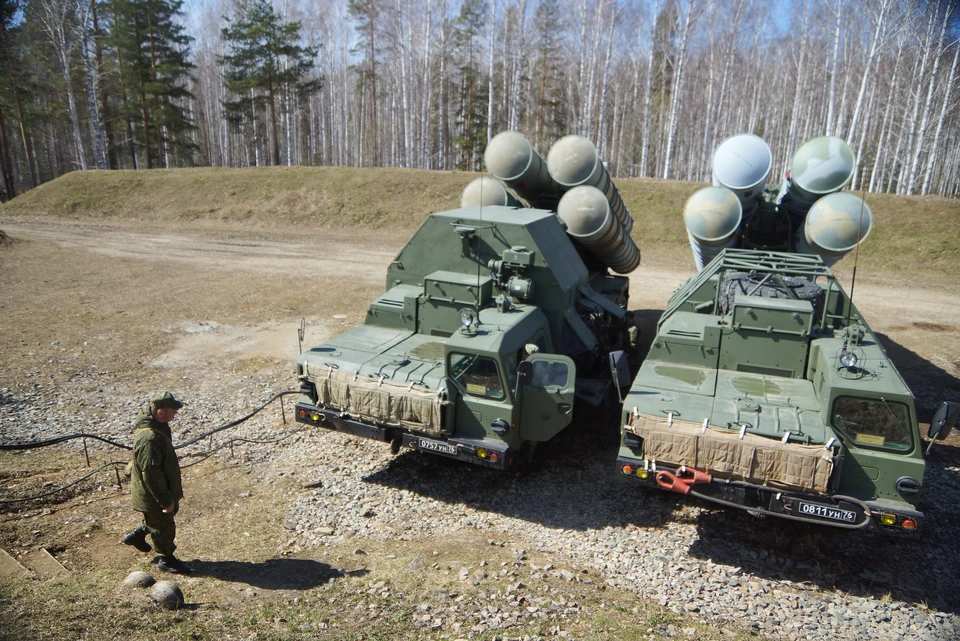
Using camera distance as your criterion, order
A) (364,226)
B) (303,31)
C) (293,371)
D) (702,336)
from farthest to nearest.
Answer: (303,31) < (364,226) < (293,371) < (702,336)

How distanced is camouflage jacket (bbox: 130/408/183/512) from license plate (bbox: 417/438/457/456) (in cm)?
236

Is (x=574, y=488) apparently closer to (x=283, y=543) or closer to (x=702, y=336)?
(x=702, y=336)

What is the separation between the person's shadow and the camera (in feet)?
17.2

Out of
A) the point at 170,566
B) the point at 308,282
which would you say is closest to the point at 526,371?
the point at 170,566

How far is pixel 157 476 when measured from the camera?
5125 millimetres

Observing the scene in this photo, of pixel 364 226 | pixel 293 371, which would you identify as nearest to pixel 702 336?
pixel 293 371

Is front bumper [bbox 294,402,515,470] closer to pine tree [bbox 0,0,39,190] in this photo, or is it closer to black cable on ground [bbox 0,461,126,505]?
black cable on ground [bbox 0,461,126,505]

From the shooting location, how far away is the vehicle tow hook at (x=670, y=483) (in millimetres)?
5744

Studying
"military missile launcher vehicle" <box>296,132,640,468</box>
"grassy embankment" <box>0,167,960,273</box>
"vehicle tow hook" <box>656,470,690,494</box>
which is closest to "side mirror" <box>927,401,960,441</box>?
"vehicle tow hook" <box>656,470,690,494</box>

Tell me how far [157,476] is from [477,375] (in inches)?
119

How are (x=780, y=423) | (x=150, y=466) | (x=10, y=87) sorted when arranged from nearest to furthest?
(x=150, y=466) < (x=780, y=423) < (x=10, y=87)

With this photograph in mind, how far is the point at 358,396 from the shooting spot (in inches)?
266

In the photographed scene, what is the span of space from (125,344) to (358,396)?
7.11m

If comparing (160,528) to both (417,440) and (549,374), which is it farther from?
(549,374)
